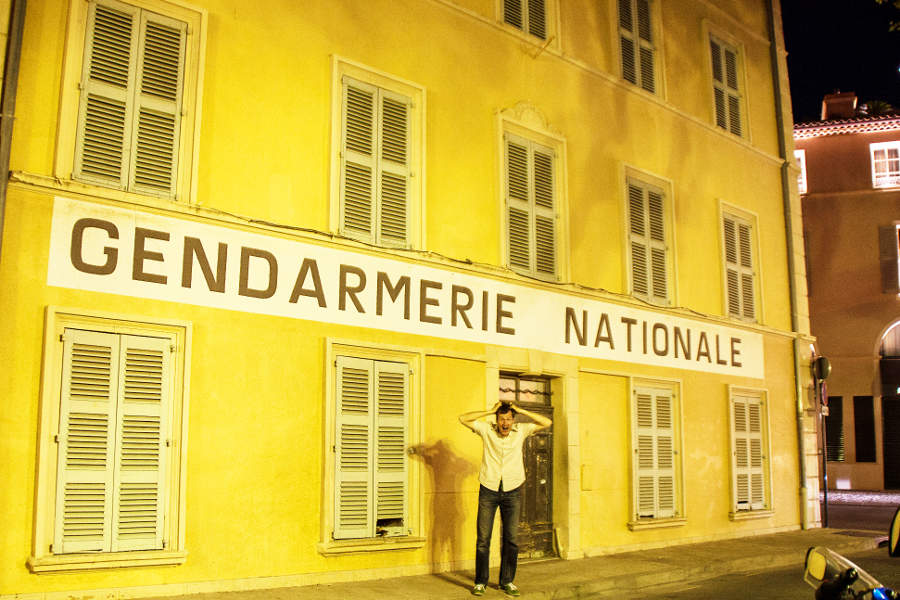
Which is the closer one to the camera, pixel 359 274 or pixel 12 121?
pixel 12 121

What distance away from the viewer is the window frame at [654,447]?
12.0 m

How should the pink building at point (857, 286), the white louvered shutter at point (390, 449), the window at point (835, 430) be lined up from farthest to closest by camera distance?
the window at point (835, 430) < the pink building at point (857, 286) < the white louvered shutter at point (390, 449)

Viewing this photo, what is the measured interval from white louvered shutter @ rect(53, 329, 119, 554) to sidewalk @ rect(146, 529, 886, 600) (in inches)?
39.6

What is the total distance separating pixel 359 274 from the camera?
9305 millimetres

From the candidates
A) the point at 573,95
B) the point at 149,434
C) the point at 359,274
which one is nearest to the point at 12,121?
the point at 149,434

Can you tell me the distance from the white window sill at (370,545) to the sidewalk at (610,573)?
0.31 meters

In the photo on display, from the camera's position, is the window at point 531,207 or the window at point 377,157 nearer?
the window at point 377,157

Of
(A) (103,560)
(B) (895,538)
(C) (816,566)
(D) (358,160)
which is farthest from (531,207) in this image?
(B) (895,538)

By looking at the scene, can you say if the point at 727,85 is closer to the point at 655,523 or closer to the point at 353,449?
the point at 655,523

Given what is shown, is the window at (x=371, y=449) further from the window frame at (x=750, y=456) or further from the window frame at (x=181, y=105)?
the window frame at (x=750, y=456)

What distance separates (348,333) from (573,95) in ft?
16.8

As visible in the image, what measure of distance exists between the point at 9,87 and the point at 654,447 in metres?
8.95

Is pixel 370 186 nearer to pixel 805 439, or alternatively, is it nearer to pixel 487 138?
pixel 487 138

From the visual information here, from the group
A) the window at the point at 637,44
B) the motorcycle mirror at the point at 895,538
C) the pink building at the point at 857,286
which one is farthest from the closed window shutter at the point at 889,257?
the motorcycle mirror at the point at 895,538
